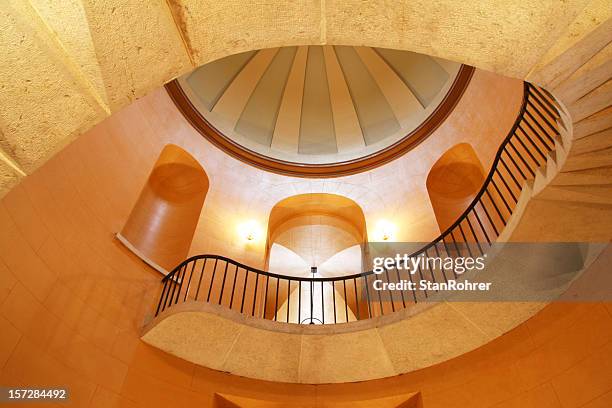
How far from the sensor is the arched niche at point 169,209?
25.7ft

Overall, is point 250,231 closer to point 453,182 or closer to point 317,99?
point 453,182

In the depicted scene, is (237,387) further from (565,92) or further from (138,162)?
(565,92)

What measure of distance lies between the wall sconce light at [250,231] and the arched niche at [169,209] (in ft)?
3.24

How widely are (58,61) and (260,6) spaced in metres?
1.06

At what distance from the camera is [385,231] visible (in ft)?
28.7

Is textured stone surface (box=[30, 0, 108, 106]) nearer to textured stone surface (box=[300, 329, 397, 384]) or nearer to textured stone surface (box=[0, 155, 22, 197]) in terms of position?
textured stone surface (box=[0, 155, 22, 197])

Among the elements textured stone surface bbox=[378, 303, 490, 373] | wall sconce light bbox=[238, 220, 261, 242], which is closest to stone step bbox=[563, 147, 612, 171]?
textured stone surface bbox=[378, 303, 490, 373]

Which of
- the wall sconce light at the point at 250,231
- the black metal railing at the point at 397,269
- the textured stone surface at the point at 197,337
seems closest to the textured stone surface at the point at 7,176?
the textured stone surface at the point at 197,337

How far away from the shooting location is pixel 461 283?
5.18m

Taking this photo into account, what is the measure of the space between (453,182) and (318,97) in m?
5.27

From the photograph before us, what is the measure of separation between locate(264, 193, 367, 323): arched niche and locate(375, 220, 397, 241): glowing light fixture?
1.38 ft

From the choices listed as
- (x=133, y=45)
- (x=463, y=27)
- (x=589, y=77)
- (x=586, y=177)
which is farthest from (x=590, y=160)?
(x=133, y=45)

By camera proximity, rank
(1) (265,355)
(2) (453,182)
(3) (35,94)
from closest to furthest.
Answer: (3) (35,94) → (1) (265,355) → (2) (453,182)

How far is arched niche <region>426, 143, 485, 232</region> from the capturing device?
8992mm
